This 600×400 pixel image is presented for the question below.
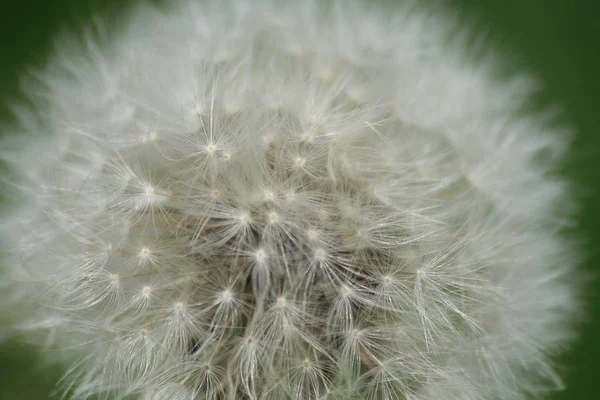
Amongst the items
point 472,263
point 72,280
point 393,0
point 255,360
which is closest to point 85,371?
point 72,280

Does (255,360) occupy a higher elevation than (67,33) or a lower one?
lower

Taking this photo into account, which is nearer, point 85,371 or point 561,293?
point 85,371

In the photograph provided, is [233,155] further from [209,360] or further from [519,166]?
[519,166]

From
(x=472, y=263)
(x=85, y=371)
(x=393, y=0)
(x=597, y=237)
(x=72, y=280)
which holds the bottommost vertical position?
(x=85, y=371)

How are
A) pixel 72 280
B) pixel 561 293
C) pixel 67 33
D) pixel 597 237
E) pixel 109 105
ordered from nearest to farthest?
pixel 72 280 < pixel 109 105 < pixel 561 293 < pixel 67 33 < pixel 597 237

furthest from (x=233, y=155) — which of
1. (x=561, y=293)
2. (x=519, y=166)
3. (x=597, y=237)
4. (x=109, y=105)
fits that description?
(x=597, y=237)

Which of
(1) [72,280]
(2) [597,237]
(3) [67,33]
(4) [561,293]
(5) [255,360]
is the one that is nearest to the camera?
(5) [255,360]
